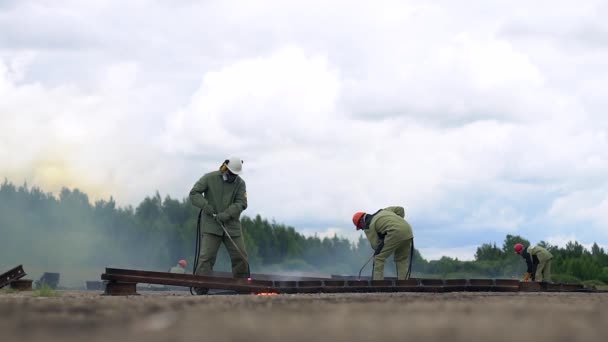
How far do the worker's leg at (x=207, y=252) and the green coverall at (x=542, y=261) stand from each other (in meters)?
13.0

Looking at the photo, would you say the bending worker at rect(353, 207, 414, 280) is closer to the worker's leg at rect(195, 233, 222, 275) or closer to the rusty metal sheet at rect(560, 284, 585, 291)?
the worker's leg at rect(195, 233, 222, 275)

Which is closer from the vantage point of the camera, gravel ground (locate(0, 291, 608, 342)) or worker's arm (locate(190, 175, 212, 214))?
gravel ground (locate(0, 291, 608, 342))

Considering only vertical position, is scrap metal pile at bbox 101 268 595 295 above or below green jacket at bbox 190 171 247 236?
below

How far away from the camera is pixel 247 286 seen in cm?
1438

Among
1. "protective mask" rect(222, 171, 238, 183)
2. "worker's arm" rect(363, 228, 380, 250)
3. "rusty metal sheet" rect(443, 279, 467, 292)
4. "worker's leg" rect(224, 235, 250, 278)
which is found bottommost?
"rusty metal sheet" rect(443, 279, 467, 292)

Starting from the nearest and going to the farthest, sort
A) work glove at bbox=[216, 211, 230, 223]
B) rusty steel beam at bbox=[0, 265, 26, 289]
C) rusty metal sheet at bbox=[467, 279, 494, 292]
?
rusty metal sheet at bbox=[467, 279, 494, 292]
work glove at bbox=[216, 211, 230, 223]
rusty steel beam at bbox=[0, 265, 26, 289]

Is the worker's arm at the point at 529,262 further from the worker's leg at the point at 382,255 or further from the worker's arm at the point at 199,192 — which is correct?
the worker's arm at the point at 199,192

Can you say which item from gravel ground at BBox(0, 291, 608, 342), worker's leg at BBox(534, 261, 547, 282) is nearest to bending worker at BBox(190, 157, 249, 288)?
gravel ground at BBox(0, 291, 608, 342)

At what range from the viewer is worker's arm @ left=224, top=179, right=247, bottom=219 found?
52.7 feet

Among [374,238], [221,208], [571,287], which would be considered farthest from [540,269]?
[221,208]

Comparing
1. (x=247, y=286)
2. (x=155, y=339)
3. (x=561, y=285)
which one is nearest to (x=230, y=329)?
(x=155, y=339)

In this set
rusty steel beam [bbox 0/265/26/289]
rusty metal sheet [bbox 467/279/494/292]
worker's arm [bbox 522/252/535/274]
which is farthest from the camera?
worker's arm [bbox 522/252/535/274]

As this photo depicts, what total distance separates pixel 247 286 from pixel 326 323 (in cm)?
915

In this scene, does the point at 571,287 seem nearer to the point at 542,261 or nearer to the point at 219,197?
the point at 542,261
